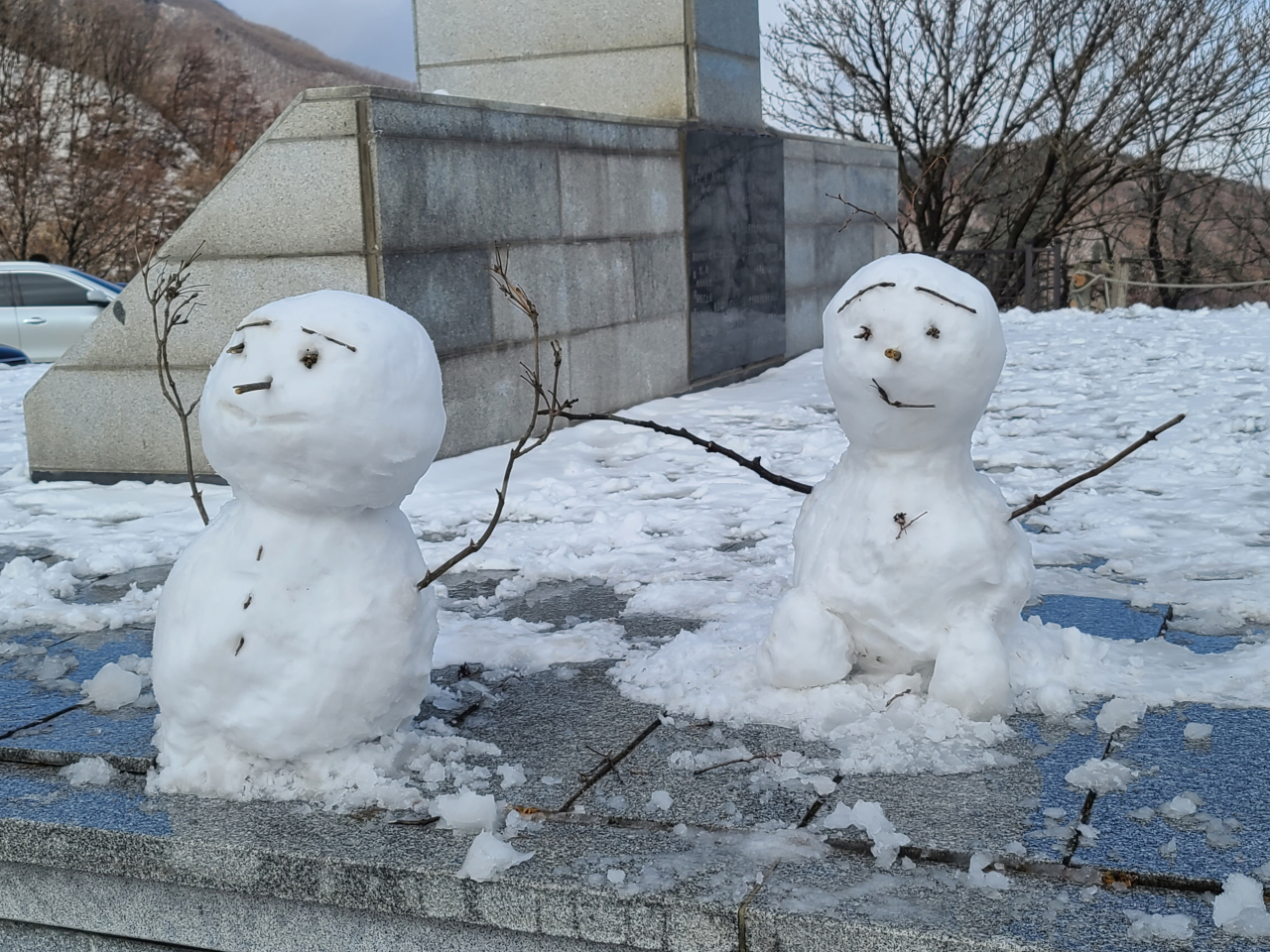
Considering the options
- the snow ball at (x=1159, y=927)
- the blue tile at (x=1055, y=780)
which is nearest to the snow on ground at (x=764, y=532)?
the blue tile at (x=1055, y=780)

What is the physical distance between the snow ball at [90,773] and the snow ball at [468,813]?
0.98 meters

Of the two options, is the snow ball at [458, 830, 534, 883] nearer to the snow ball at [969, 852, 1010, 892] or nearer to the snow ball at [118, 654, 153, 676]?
the snow ball at [969, 852, 1010, 892]

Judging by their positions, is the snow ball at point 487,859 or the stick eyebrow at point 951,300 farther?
the stick eyebrow at point 951,300

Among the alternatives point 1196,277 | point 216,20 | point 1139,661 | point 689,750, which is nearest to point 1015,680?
point 1139,661

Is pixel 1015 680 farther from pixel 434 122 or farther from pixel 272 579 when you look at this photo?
pixel 434 122

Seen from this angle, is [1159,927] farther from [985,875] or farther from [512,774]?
[512,774]

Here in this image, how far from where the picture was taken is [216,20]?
53.8m

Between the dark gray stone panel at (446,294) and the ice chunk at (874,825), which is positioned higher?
the dark gray stone panel at (446,294)

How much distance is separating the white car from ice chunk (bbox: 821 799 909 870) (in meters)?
14.9

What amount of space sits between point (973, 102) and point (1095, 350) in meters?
10.7

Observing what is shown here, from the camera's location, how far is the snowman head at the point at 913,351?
10.9 ft

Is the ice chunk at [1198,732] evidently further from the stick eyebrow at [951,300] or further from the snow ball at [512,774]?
the snow ball at [512,774]

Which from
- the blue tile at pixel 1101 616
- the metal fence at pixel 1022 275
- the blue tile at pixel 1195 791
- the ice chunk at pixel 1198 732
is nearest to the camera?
the blue tile at pixel 1195 791

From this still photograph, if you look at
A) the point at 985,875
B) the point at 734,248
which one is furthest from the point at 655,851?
the point at 734,248
